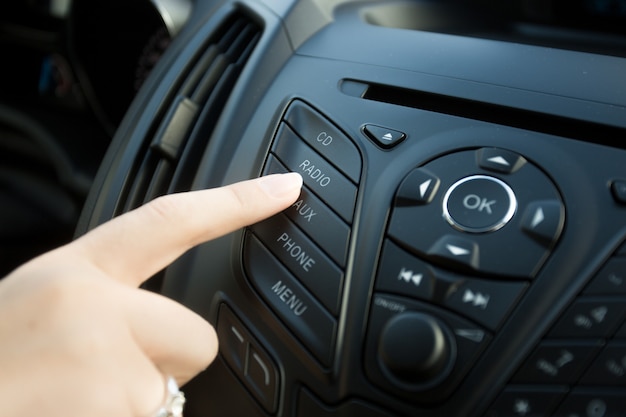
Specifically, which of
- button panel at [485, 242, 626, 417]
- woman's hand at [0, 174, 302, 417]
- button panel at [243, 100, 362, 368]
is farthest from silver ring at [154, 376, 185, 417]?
button panel at [485, 242, 626, 417]

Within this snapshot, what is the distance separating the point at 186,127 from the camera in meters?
0.77

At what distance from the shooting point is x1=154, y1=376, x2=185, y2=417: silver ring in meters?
0.52

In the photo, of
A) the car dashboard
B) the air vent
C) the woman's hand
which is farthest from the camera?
the air vent

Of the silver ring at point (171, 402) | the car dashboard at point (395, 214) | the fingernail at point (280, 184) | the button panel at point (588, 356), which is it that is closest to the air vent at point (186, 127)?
the car dashboard at point (395, 214)

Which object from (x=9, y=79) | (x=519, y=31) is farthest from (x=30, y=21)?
(x=519, y=31)

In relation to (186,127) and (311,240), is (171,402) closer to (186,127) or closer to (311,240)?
(311,240)

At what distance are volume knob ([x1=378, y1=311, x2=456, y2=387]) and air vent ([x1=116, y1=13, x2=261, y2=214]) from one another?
0.28 meters

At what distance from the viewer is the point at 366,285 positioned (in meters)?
0.61

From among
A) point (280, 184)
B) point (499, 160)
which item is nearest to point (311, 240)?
point (280, 184)

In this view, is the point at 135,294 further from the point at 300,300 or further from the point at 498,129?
the point at 498,129

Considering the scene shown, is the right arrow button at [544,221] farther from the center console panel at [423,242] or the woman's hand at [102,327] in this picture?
the woman's hand at [102,327]

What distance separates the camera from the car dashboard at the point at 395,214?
0.57m

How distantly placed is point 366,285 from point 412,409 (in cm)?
10

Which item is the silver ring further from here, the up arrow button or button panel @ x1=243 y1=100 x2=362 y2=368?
the up arrow button
